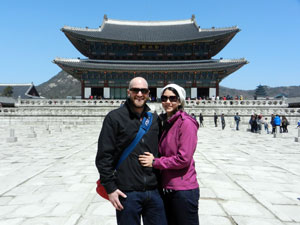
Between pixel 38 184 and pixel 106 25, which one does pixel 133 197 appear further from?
pixel 106 25

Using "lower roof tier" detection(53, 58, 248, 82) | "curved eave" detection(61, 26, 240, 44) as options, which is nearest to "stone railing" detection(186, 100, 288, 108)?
"lower roof tier" detection(53, 58, 248, 82)

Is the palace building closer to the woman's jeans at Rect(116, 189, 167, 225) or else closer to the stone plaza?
the stone plaza

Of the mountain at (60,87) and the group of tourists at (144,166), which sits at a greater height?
the mountain at (60,87)

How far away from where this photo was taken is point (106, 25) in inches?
1455

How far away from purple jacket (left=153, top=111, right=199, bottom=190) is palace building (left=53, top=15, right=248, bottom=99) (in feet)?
87.8

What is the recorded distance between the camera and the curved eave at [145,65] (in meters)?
28.0

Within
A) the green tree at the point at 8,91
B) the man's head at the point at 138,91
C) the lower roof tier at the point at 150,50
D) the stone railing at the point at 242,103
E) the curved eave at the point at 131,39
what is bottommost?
the man's head at the point at 138,91

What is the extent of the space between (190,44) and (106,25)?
623 inches

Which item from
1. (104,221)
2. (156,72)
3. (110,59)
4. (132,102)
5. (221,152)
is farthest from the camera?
(110,59)

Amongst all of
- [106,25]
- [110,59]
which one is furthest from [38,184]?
[106,25]

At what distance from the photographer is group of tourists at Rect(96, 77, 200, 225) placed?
6.54 feet

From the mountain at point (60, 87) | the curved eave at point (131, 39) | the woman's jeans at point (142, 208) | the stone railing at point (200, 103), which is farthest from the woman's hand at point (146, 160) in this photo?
the mountain at point (60, 87)

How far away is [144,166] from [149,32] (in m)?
36.9

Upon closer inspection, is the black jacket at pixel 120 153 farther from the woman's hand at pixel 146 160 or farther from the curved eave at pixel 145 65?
the curved eave at pixel 145 65
